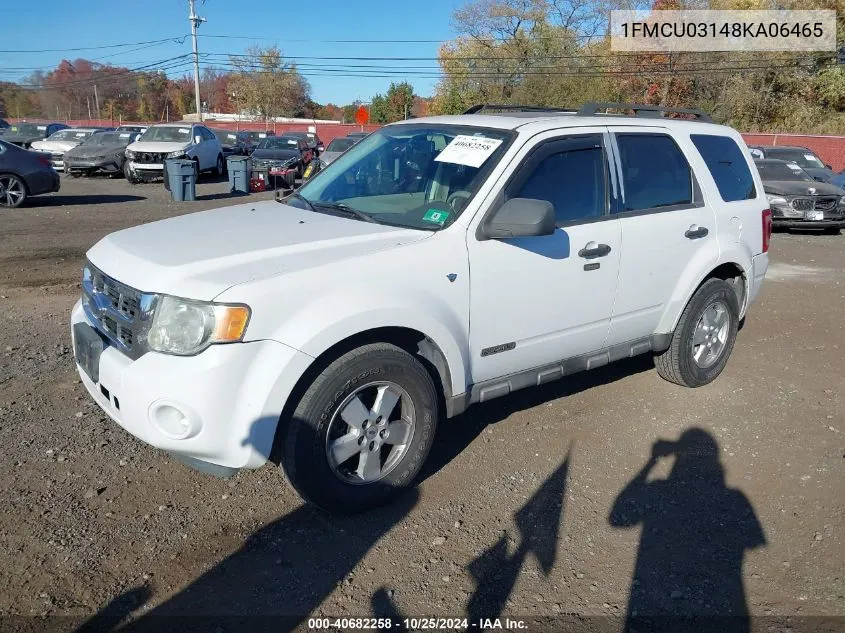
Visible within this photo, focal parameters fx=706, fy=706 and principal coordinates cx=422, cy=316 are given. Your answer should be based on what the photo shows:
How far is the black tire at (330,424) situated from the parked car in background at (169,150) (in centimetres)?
1740

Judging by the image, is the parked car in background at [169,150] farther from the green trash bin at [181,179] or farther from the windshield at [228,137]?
the windshield at [228,137]

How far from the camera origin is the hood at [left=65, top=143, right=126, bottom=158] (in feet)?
69.8

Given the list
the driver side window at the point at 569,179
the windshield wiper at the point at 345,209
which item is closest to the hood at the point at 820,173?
the driver side window at the point at 569,179

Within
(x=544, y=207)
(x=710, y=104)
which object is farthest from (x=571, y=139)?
(x=710, y=104)

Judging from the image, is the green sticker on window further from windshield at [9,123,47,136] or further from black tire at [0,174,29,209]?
windshield at [9,123,47,136]

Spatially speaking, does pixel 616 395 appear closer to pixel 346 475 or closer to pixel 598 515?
pixel 598 515

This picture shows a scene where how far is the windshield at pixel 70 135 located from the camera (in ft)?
82.2

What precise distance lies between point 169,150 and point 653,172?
18065 mm

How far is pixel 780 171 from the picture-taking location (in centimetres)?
1449

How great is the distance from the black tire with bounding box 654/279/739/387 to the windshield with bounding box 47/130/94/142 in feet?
Answer: 81.6

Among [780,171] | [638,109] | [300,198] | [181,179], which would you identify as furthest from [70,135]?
[638,109]

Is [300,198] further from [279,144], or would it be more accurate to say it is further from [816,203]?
[279,144]

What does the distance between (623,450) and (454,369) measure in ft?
4.53

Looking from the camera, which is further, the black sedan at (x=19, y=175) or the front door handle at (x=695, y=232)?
the black sedan at (x=19, y=175)
